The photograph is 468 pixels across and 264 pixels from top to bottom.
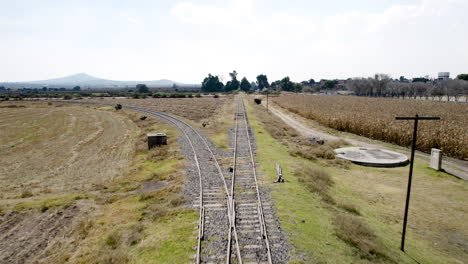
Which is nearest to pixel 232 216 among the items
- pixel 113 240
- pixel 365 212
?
pixel 113 240

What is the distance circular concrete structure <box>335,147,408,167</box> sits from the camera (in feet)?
71.1

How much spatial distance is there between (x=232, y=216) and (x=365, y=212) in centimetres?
719

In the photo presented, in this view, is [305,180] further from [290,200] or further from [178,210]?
[178,210]

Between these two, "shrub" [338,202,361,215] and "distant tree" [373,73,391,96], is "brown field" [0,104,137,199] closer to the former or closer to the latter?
"shrub" [338,202,361,215]

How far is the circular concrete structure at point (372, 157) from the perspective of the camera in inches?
853

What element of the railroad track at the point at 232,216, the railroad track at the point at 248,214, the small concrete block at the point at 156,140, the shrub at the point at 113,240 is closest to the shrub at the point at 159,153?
the small concrete block at the point at 156,140

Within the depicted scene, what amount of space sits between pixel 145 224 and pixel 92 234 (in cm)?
207

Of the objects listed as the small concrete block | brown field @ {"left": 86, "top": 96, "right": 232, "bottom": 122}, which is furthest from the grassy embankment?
brown field @ {"left": 86, "top": 96, "right": 232, "bottom": 122}

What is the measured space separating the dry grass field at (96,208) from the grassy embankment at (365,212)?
4387 mm

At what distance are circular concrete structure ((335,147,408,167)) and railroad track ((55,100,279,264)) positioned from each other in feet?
31.8

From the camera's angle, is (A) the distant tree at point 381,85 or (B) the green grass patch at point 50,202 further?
(A) the distant tree at point 381,85

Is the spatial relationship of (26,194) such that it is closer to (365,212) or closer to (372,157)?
(365,212)

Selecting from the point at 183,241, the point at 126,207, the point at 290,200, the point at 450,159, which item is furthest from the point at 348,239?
the point at 450,159

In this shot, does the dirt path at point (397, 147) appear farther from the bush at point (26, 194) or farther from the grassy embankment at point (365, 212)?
the bush at point (26, 194)
